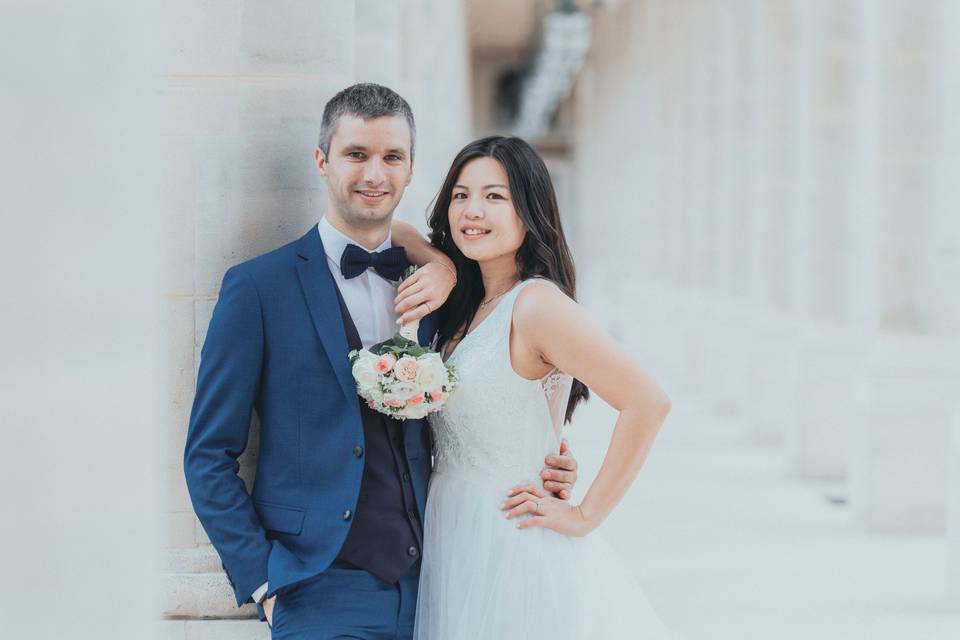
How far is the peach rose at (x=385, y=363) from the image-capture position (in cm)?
227

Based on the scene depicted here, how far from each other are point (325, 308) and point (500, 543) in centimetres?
68

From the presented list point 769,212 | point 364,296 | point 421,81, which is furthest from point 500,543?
point 769,212

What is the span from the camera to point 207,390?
2359mm

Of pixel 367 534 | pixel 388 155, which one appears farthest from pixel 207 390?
pixel 388 155

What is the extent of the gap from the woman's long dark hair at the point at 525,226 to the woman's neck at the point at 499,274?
3 centimetres

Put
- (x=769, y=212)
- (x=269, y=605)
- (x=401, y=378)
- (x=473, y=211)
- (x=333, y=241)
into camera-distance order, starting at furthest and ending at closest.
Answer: (x=769, y=212), (x=473, y=211), (x=333, y=241), (x=269, y=605), (x=401, y=378)

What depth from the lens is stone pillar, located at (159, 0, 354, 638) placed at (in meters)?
2.82

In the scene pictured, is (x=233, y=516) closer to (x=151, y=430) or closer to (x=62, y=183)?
(x=151, y=430)

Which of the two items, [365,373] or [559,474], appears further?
[559,474]

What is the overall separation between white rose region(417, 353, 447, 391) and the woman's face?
15.5 inches

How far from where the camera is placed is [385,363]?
7.47ft

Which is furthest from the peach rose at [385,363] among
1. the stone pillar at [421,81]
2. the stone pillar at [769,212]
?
the stone pillar at [769,212]

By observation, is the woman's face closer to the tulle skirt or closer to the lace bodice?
the lace bodice

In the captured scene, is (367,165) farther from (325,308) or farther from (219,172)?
(219,172)
